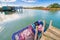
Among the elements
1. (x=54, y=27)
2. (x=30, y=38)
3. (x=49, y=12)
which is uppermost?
(x=49, y=12)

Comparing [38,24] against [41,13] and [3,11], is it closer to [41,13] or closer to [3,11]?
[41,13]

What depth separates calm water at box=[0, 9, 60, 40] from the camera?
195 cm

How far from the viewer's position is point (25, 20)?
2.00 metres

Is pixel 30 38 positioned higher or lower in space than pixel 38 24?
lower

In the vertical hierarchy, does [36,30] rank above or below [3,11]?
below

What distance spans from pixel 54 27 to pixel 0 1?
606 mm

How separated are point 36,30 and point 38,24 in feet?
0.21

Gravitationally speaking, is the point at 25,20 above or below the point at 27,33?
above

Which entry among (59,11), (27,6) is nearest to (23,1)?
(27,6)

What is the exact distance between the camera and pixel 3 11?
203 centimetres

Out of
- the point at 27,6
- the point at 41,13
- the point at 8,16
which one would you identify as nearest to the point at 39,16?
the point at 41,13

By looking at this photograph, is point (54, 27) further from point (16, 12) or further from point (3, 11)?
point (3, 11)

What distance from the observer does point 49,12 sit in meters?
1.95

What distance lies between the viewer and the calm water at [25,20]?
1950mm
